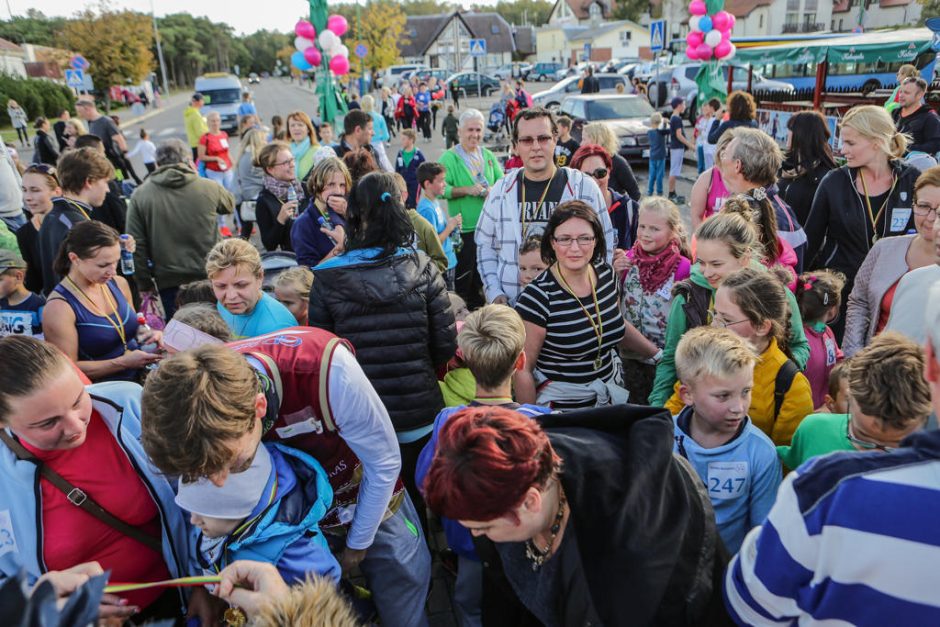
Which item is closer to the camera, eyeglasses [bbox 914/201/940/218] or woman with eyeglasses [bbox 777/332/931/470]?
woman with eyeglasses [bbox 777/332/931/470]

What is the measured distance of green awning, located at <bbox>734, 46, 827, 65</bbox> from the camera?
13164 millimetres

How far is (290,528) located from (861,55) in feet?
50.0

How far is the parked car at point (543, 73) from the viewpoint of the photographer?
51.0m

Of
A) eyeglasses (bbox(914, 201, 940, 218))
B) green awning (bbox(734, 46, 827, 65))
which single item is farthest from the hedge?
eyeglasses (bbox(914, 201, 940, 218))

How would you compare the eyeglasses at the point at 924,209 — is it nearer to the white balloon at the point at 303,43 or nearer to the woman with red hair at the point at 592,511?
the woman with red hair at the point at 592,511

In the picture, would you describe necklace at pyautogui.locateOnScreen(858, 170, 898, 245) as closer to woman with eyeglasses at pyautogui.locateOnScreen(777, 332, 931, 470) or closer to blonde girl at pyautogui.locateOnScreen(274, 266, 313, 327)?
woman with eyeglasses at pyautogui.locateOnScreen(777, 332, 931, 470)

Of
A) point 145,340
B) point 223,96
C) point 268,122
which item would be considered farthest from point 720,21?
point 268,122

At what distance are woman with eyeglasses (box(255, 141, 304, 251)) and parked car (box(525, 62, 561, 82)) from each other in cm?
5000

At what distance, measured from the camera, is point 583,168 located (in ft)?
16.7

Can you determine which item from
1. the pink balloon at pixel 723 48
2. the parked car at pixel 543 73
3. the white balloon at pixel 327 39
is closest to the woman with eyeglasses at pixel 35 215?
the white balloon at pixel 327 39

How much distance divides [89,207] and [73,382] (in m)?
3.20

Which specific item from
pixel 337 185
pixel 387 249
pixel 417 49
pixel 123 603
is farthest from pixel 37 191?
pixel 417 49

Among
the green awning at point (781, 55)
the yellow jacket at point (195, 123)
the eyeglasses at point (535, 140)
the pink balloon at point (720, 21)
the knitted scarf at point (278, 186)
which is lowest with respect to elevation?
the knitted scarf at point (278, 186)

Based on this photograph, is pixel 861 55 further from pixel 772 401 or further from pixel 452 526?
pixel 452 526
